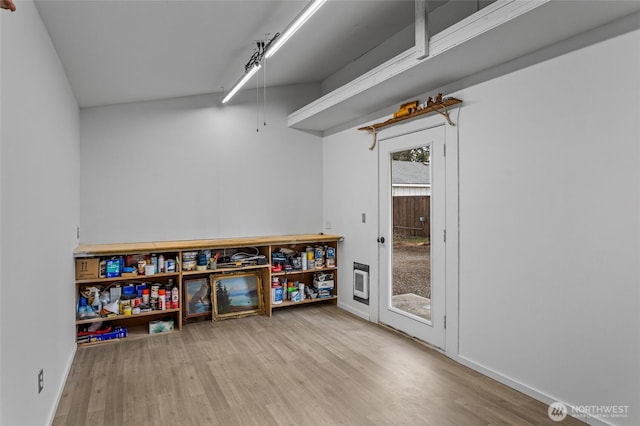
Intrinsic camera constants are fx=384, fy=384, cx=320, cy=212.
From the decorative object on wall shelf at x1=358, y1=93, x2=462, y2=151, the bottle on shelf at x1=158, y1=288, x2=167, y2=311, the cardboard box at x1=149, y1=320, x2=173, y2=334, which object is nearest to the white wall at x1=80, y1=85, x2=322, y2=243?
the bottle on shelf at x1=158, y1=288, x2=167, y2=311

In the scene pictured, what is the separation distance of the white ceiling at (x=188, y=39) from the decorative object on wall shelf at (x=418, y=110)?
0.85 meters

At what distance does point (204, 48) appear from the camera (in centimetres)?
329

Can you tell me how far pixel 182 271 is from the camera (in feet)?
14.4

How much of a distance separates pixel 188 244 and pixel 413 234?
2526mm

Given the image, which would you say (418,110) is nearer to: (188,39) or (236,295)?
(188,39)

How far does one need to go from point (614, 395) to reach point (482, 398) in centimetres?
80

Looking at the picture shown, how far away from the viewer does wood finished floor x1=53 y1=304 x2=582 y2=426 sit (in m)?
2.57

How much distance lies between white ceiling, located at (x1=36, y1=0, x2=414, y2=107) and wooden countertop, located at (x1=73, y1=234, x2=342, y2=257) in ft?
5.24

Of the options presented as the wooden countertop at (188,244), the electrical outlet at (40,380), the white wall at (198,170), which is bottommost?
the electrical outlet at (40,380)

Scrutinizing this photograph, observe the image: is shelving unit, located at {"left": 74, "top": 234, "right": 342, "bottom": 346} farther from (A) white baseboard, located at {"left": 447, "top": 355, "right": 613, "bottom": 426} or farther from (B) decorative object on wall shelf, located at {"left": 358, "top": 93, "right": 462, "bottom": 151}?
(A) white baseboard, located at {"left": 447, "top": 355, "right": 613, "bottom": 426}

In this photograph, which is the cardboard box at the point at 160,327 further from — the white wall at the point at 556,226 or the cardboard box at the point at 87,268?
the white wall at the point at 556,226

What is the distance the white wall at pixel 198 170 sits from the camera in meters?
4.47

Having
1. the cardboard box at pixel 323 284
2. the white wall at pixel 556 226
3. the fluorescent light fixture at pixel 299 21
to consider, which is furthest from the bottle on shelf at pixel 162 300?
the white wall at pixel 556 226

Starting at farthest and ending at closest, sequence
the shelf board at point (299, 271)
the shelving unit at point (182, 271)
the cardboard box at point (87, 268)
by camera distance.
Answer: the shelf board at point (299, 271)
the shelving unit at point (182, 271)
the cardboard box at point (87, 268)
